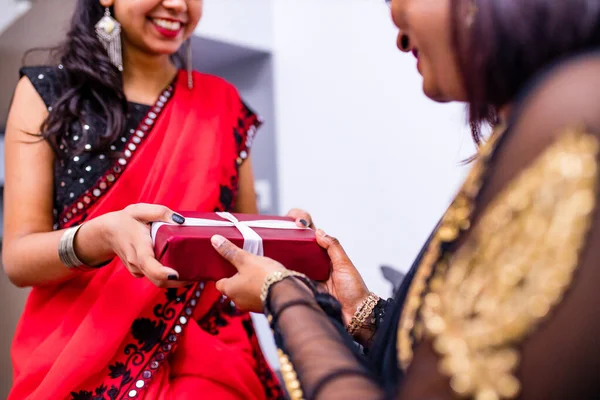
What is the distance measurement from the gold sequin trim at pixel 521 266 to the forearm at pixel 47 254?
22.8 inches

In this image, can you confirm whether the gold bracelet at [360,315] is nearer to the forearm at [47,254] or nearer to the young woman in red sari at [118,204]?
the young woman in red sari at [118,204]

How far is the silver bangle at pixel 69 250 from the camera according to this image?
0.93 m

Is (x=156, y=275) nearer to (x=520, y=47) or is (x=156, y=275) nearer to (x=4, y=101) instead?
(x=520, y=47)

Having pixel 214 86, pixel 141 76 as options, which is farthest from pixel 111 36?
pixel 214 86

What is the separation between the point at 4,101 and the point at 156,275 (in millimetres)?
1060

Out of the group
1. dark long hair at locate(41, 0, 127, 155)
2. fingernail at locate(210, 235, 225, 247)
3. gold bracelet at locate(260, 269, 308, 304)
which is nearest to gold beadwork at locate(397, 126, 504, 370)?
gold bracelet at locate(260, 269, 308, 304)

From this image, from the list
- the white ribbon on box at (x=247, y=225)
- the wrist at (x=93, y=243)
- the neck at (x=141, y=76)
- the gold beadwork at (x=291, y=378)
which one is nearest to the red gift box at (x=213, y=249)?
the white ribbon on box at (x=247, y=225)

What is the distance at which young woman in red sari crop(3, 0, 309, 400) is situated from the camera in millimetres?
919

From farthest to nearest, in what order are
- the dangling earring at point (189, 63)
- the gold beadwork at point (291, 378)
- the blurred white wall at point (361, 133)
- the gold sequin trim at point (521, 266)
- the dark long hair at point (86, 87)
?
the blurred white wall at point (361, 133) → the dangling earring at point (189, 63) → the dark long hair at point (86, 87) → the gold beadwork at point (291, 378) → the gold sequin trim at point (521, 266)

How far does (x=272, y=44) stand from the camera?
7.23ft

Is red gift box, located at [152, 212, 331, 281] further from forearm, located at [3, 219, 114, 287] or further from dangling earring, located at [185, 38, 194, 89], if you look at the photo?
dangling earring, located at [185, 38, 194, 89]

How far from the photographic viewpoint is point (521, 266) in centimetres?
45

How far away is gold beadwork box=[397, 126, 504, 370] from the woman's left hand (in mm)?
170

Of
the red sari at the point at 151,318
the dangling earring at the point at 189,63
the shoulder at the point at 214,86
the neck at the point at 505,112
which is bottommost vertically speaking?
the red sari at the point at 151,318
